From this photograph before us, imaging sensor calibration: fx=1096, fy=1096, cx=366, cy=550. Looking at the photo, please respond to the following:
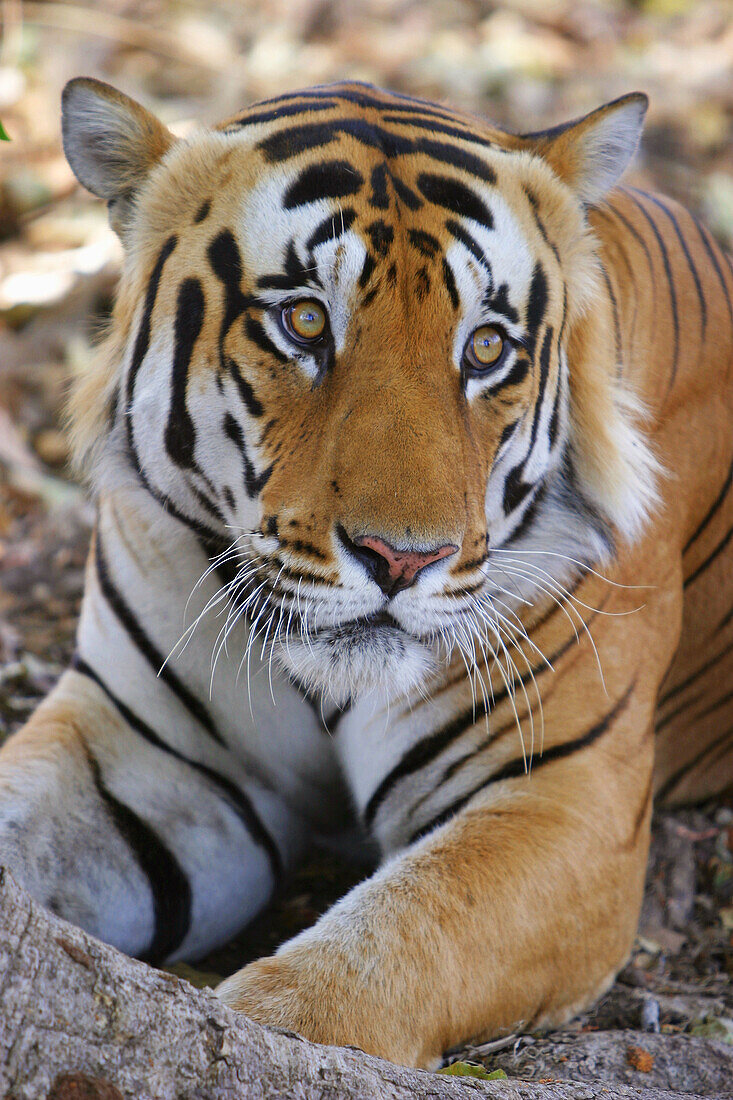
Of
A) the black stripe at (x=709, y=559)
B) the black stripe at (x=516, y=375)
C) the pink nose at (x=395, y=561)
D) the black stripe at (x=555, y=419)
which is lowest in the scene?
the black stripe at (x=709, y=559)

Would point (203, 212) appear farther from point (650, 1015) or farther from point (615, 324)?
point (650, 1015)

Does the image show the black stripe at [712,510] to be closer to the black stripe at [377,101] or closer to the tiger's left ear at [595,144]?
the tiger's left ear at [595,144]

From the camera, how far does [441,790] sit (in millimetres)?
1889

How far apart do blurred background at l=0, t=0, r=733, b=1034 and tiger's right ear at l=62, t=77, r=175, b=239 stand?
1.23 m

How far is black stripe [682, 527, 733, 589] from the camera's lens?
7.41ft

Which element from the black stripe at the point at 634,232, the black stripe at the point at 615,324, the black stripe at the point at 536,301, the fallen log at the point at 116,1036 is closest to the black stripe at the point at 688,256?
the black stripe at the point at 634,232

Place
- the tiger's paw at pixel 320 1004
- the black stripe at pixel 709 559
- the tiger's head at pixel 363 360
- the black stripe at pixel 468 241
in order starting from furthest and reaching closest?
1. the black stripe at pixel 709 559
2. the black stripe at pixel 468 241
3. the tiger's head at pixel 363 360
4. the tiger's paw at pixel 320 1004

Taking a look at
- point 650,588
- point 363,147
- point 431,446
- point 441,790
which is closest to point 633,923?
point 441,790

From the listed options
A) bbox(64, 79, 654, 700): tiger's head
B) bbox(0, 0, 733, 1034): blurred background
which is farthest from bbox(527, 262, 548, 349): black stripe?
bbox(0, 0, 733, 1034): blurred background

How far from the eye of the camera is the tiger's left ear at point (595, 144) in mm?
1856

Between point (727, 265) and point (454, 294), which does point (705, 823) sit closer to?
point (727, 265)

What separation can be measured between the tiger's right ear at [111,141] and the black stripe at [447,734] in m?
1.01

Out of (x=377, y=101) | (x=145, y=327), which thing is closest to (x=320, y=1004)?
(x=145, y=327)

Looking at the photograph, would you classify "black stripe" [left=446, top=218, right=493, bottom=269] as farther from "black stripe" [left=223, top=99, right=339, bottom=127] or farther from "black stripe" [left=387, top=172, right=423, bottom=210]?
"black stripe" [left=223, top=99, right=339, bottom=127]
